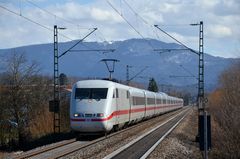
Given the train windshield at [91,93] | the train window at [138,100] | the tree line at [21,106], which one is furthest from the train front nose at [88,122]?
the tree line at [21,106]

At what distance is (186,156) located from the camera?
22.2 meters

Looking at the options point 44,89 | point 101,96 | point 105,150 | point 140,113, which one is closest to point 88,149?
point 105,150

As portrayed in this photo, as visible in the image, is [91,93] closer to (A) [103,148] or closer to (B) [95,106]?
(B) [95,106]

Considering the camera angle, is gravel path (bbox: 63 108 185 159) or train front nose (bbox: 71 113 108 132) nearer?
gravel path (bbox: 63 108 185 159)

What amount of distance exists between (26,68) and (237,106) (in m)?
31.7

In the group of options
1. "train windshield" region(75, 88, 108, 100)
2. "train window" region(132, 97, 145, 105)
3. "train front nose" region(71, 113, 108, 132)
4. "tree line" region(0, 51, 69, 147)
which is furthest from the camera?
"tree line" region(0, 51, 69, 147)

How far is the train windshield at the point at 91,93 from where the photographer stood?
91.9 feet

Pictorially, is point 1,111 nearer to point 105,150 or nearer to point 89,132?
point 89,132

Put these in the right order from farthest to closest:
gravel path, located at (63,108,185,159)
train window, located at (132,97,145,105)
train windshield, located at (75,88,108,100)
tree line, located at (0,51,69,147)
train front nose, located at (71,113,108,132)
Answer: tree line, located at (0,51,69,147), train window, located at (132,97,145,105), train windshield, located at (75,88,108,100), train front nose, located at (71,113,108,132), gravel path, located at (63,108,185,159)

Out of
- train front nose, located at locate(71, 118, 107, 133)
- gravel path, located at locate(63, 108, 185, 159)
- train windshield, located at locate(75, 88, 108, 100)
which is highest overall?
train windshield, located at locate(75, 88, 108, 100)

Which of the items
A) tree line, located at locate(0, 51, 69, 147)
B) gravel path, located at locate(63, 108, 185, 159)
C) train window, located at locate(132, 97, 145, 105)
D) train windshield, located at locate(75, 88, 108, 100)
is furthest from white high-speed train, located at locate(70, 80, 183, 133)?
tree line, located at locate(0, 51, 69, 147)

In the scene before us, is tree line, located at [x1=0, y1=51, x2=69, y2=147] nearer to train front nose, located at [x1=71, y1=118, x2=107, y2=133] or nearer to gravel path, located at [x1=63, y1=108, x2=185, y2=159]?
gravel path, located at [x1=63, y1=108, x2=185, y2=159]

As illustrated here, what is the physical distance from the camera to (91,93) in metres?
28.2

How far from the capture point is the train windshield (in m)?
28.0
